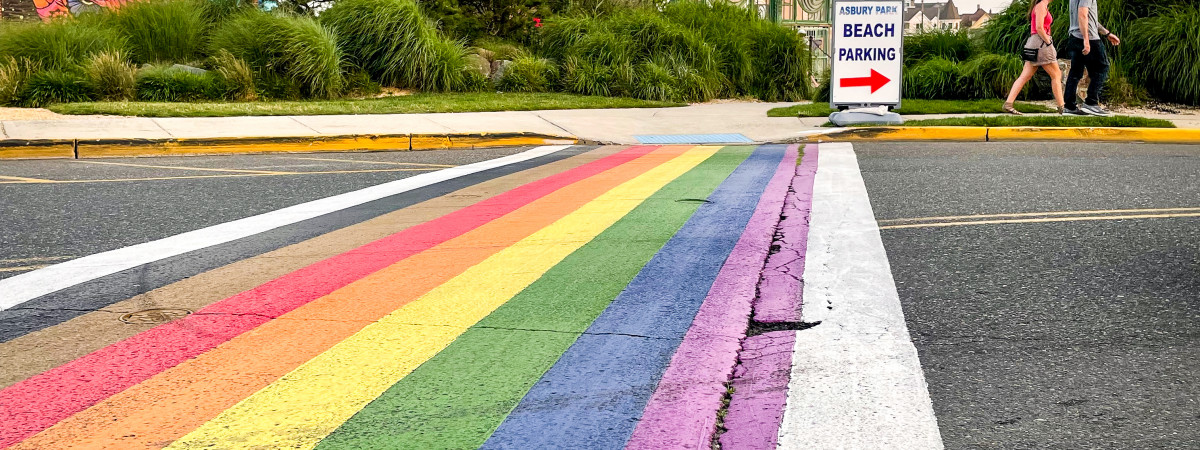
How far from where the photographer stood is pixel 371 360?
350 cm

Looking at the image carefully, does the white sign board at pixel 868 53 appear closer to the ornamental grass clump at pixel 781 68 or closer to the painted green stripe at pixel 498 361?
the ornamental grass clump at pixel 781 68

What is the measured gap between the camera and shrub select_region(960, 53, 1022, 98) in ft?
48.8

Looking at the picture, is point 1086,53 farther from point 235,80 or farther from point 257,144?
point 235,80

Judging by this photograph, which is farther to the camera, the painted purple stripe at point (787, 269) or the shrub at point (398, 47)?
the shrub at point (398, 47)

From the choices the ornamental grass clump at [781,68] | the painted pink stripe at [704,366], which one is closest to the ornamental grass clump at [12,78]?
the ornamental grass clump at [781,68]

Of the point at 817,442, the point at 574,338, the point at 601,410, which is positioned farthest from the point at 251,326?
the point at 817,442

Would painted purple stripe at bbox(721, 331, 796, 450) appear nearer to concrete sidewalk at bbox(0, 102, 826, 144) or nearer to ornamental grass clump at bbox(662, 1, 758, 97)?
concrete sidewalk at bbox(0, 102, 826, 144)

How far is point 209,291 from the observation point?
4.48 metres

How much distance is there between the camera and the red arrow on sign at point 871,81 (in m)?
12.1

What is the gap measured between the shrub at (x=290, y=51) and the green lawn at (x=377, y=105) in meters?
0.71

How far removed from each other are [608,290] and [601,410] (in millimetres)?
1436

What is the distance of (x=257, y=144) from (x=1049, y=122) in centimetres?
817

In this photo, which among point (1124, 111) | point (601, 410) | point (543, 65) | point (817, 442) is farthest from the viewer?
point (543, 65)

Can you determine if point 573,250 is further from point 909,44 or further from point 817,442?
point 909,44
